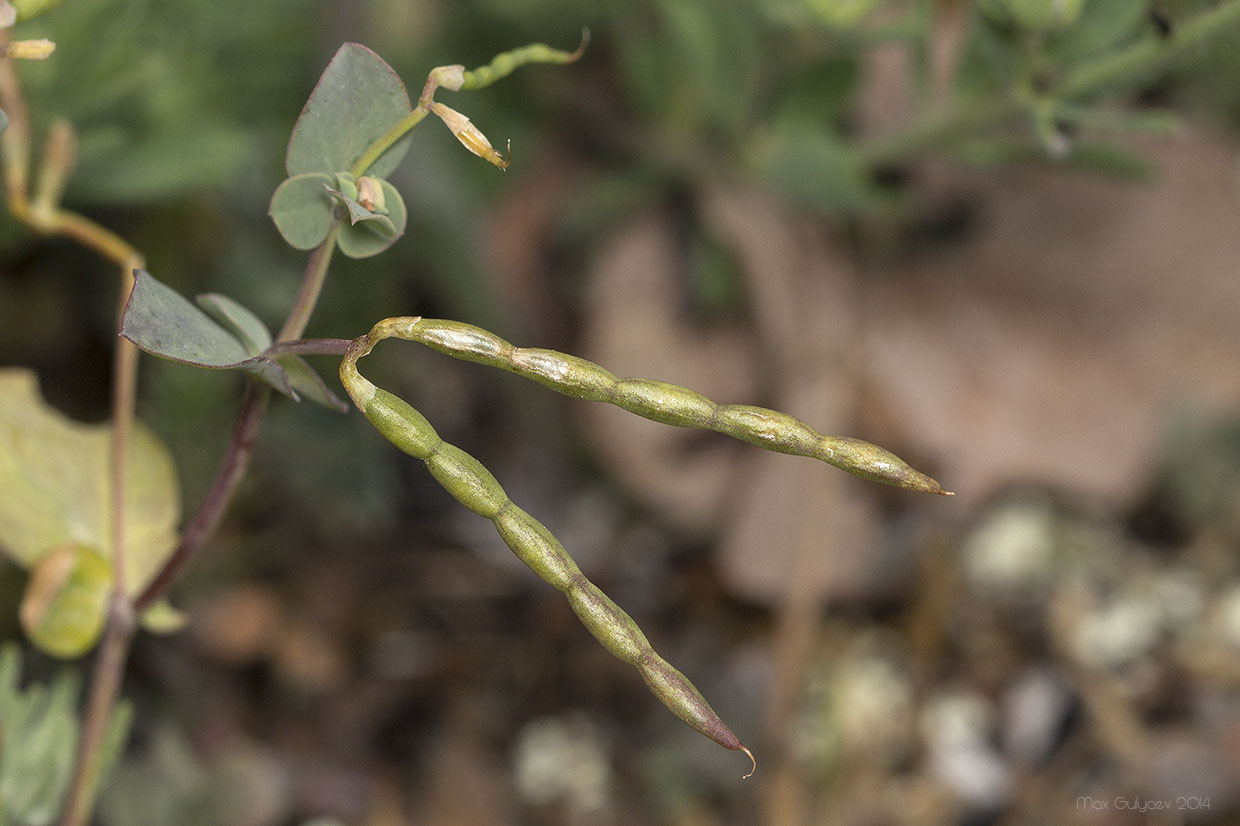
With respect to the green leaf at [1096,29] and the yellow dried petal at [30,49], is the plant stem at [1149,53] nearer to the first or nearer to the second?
the green leaf at [1096,29]

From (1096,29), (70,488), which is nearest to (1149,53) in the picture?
(1096,29)

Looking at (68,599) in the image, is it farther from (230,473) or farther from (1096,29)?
(1096,29)

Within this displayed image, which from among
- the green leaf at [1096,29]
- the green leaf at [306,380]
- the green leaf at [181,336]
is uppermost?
the green leaf at [1096,29]

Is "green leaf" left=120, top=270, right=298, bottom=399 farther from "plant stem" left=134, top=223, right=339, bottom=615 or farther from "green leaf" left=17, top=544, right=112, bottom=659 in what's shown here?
"green leaf" left=17, top=544, right=112, bottom=659

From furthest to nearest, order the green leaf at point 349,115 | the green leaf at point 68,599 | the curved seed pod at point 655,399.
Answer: the green leaf at point 68,599
the green leaf at point 349,115
the curved seed pod at point 655,399

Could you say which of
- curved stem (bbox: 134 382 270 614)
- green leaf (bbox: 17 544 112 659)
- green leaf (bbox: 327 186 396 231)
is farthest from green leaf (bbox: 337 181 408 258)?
green leaf (bbox: 17 544 112 659)

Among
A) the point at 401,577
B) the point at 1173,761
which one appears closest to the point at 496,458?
the point at 401,577

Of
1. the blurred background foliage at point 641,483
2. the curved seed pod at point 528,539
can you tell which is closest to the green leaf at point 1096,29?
the blurred background foliage at point 641,483
